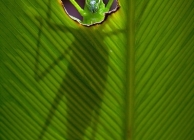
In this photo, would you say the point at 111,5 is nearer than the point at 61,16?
Answer: No

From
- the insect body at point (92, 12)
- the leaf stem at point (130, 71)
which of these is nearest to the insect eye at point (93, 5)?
the insect body at point (92, 12)

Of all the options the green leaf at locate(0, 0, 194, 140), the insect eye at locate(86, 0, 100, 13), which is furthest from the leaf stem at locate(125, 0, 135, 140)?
the insect eye at locate(86, 0, 100, 13)

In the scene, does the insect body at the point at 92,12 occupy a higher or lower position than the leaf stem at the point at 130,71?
higher

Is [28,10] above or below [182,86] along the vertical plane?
above

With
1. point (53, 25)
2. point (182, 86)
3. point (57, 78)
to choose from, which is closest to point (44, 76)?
point (57, 78)

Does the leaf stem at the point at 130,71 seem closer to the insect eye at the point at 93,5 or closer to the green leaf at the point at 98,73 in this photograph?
the green leaf at the point at 98,73

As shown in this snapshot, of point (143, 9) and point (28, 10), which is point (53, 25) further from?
point (143, 9)

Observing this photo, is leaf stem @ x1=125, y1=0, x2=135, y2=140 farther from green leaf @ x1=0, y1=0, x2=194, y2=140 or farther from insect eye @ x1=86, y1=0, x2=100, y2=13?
insect eye @ x1=86, y1=0, x2=100, y2=13

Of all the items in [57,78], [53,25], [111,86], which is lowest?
[111,86]
